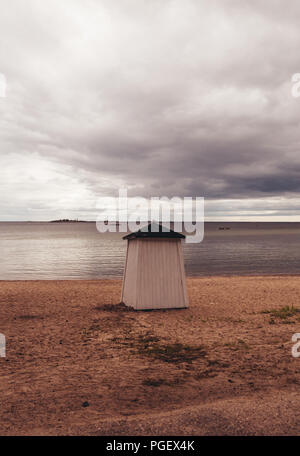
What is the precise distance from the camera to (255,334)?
30.2 ft

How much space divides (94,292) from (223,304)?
268 inches

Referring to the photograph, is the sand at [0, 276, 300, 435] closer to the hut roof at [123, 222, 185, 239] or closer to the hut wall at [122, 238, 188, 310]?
the hut wall at [122, 238, 188, 310]

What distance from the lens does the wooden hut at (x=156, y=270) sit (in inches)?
467

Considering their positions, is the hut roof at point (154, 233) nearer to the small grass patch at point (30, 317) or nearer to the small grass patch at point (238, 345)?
the small grass patch at point (30, 317)

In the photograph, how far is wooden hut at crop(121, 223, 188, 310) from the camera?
11852 mm

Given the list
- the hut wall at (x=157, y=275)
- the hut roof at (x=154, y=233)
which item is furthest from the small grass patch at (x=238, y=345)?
the hut roof at (x=154, y=233)

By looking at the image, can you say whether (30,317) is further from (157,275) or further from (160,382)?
(160,382)

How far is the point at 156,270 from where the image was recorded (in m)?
11.9

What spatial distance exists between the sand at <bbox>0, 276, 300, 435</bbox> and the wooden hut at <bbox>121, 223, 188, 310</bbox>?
0.44 meters

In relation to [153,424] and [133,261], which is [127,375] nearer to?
[153,424]

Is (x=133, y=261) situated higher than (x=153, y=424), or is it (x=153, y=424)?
(x=133, y=261)

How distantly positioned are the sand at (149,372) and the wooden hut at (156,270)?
1.46ft

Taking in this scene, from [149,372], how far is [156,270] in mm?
5539
